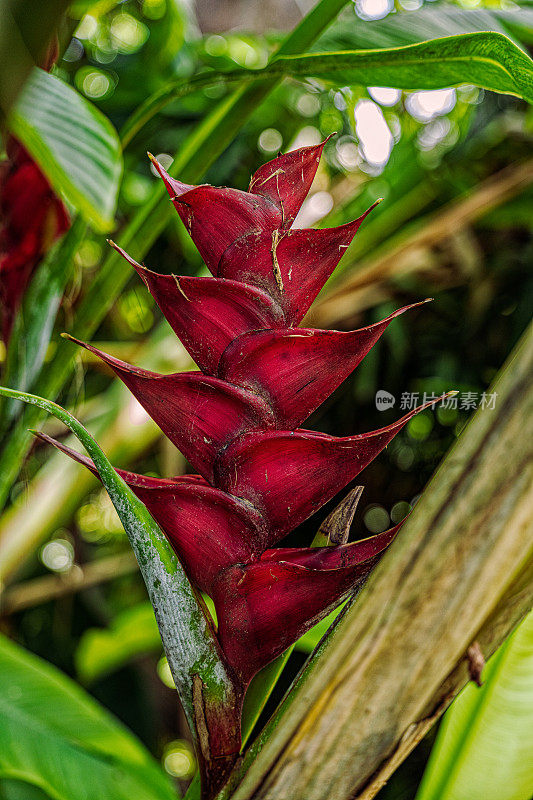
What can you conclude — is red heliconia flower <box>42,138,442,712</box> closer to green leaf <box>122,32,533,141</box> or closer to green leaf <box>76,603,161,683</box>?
green leaf <box>122,32,533,141</box>

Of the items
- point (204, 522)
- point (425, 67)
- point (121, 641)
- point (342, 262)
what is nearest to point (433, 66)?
point (425, 67)

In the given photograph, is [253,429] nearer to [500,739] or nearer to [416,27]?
[500,739]

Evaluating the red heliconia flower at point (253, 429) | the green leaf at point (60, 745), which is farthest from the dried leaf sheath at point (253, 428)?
the green leaf at point (60, 745)

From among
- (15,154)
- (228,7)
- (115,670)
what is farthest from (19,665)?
(228,7)

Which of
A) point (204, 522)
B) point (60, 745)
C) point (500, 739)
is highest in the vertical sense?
point (204, 522)

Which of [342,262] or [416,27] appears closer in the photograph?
[416,27]

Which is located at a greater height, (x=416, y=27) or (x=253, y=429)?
(x=416, y=27)

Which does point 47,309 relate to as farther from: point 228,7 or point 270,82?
point 228,7

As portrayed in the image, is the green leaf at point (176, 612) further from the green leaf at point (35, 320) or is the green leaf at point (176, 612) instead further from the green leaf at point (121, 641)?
the green leaf at point (121, 641)
